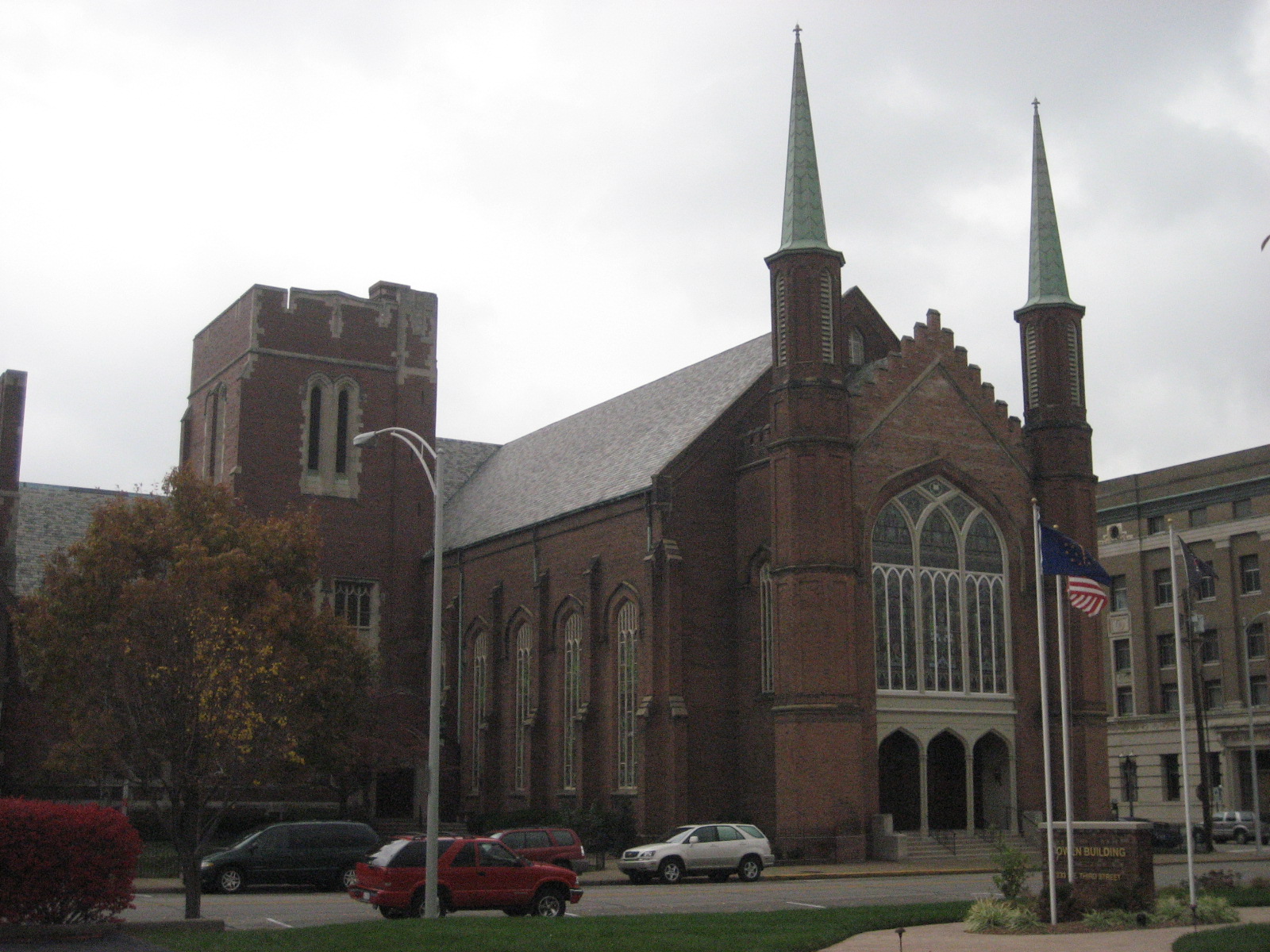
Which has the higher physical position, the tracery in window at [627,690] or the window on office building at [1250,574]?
the window on office building at [1250,574]

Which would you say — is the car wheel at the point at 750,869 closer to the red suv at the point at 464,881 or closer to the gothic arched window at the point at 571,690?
the red suv at the point at 464,881

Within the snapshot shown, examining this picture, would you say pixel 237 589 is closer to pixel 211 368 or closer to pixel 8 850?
pixel 8 850

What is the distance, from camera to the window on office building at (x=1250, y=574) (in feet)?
230

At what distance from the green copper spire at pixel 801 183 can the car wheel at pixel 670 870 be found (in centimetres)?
1811

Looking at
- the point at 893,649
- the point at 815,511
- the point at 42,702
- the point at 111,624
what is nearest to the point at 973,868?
the point at 893,649

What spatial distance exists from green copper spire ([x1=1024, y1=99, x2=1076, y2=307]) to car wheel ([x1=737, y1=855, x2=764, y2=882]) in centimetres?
2171

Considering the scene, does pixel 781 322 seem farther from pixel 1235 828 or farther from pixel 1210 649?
pixel 1210 649

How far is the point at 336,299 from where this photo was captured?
58.2 m

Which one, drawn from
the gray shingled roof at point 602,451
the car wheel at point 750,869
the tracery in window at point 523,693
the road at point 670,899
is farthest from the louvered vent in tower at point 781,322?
the tracery in window at point 523,693

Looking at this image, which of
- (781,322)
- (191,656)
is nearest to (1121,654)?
(781,322)

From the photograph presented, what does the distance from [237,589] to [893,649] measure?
767 inches

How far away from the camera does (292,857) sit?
32.7 m

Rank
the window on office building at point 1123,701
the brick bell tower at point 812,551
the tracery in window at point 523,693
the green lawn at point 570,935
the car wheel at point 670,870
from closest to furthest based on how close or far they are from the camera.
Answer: the green lawn at point 570,935 < the car wheel at point 670,870 < the brick bell tower at point 812,551 < the tracery in window at point 523,693 < the window on office building at point 1123,701

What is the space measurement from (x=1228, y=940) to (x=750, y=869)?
61.9 ft
